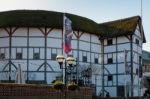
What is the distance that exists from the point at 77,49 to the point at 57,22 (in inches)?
178

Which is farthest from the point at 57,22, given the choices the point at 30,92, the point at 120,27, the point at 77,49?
the point at 30,92

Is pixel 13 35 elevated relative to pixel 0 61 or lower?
elevated

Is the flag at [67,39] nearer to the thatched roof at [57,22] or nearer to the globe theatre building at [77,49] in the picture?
the globe theatre building at [77,49]

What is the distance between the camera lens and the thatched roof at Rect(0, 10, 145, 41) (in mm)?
50719

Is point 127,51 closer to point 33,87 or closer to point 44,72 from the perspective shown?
point 44,72

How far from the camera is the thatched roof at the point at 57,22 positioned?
166 feet

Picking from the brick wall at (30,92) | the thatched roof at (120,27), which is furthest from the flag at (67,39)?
the thatched roof at (120,27)

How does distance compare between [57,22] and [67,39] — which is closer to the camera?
[67,39]

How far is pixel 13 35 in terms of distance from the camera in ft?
166

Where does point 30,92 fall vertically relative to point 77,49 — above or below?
below

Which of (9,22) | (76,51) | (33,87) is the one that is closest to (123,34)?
(76,51)

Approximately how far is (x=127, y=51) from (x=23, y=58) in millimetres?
13573

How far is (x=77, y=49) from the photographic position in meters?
53.0

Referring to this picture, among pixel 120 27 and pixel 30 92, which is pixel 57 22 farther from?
pixel 30 92
